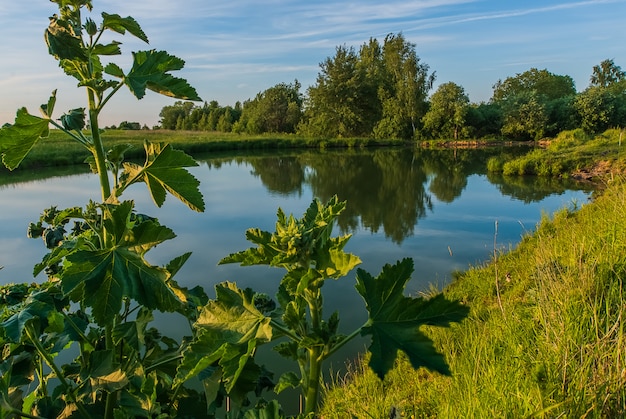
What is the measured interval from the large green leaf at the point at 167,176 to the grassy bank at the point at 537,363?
2.58 ft

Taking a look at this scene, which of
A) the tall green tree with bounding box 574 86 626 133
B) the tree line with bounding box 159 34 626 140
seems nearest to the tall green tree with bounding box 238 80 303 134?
the tree line with bounding box 159 34 626 140

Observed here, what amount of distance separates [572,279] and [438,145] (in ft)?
116

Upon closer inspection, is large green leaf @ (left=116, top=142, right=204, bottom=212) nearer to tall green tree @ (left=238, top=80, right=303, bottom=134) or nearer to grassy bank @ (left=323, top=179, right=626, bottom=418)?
grassy bank @ (left=323, top=179, right=626, bottom=418)

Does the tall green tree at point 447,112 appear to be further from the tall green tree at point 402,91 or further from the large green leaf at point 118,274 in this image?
the large green leaf at point 118,274

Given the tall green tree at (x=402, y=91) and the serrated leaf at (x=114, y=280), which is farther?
the tall green tree at (x=402, y=91)

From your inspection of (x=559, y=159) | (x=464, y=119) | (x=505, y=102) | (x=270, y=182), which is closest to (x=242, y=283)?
(x=270, y=182)

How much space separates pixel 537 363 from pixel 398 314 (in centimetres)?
147

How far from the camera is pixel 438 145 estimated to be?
120 feet

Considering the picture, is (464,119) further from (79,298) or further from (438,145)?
(79,298)

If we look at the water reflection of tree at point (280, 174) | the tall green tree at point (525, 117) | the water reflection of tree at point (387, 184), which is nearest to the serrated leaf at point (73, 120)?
the water reflection of tree at point (387, 184)

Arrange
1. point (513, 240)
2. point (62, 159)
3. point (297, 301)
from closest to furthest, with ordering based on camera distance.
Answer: point (297, 301) < point (513, 240) < point (62, 159)

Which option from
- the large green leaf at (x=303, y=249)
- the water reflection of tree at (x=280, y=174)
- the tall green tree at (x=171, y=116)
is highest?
the tall green tree at (x=171, y=116)

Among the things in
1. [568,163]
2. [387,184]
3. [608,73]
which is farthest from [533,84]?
[387,184]

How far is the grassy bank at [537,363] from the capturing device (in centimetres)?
164
